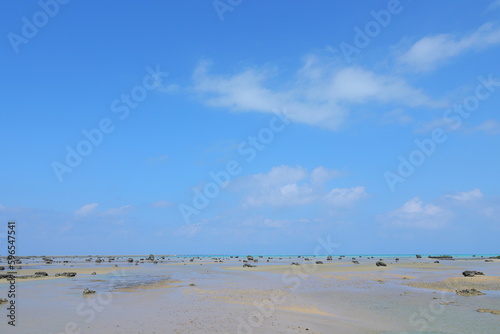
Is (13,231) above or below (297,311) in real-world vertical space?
above

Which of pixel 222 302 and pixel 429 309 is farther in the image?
pixel 222 302

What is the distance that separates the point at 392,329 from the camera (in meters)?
16.1

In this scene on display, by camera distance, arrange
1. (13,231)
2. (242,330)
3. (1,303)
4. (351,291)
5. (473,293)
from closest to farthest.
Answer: (242,330) < (13,231) < (1,303) < (473,293) < (351,291)

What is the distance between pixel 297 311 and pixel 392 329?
5.87 m

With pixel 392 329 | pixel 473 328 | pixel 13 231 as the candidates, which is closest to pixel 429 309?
pixel 473 328

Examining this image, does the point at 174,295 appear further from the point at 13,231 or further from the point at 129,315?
the point at 13,231

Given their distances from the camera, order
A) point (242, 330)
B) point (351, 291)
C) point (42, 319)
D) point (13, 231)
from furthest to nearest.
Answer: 1. point (351, 291)
2. point (13, 231)
3. point (42, 319)
4. point (242, 330)

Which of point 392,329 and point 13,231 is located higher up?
point 13,231

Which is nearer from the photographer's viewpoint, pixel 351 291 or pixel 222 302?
pixel 222 302

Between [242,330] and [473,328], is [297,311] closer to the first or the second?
[242,330]

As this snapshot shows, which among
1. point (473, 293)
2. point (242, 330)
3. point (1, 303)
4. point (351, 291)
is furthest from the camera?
point (351, 291)

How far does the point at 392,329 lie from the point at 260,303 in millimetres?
9287

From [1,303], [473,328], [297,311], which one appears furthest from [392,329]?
[1,303]

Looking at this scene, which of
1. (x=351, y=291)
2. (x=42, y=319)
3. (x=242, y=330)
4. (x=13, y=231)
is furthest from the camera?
(x=351, y=291)
